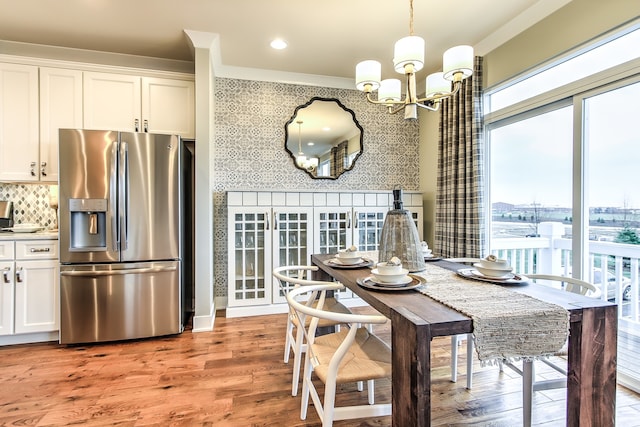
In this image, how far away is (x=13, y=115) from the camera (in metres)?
2.90

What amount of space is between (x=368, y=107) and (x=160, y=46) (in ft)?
7.83

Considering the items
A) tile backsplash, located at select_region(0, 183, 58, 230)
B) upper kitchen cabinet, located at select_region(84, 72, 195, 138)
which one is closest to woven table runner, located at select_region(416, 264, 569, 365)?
upper kitchen cabinet, located at select_region(84, 72, 195, 138)

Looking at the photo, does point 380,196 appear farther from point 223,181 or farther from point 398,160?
point 223,181

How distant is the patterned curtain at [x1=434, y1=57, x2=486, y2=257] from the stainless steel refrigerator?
267cm

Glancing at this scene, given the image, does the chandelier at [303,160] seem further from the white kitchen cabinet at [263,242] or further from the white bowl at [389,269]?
the white bowl at [389,269]

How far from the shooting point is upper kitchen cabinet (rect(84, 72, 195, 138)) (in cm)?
307

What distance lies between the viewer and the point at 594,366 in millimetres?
1224

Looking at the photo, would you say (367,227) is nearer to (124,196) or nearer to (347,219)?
(347,219)

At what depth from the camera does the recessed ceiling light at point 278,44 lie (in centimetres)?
306

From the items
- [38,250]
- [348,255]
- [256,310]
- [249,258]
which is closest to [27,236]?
[38,250]

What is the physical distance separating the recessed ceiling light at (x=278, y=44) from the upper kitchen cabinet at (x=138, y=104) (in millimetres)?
930

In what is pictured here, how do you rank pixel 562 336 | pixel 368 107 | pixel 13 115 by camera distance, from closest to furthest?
pixel 562 336 < pixel 13 115 < pixel 368 107

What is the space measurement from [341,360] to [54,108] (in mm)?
3420

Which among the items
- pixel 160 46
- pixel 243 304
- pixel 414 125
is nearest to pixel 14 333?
pixel 243 304
